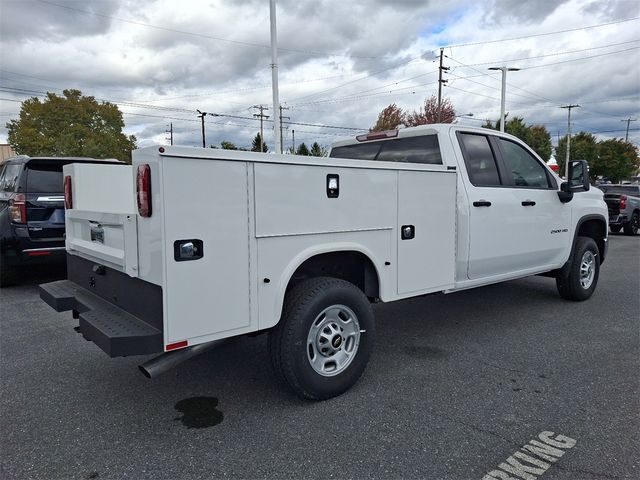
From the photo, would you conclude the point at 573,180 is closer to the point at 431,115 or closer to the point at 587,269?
the point at 587,269

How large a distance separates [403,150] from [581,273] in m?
3.22

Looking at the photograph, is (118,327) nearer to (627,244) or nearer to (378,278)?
(378,278)

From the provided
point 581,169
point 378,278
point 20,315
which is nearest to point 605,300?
point 581,169

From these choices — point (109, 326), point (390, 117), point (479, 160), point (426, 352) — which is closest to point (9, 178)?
point (109, 326)

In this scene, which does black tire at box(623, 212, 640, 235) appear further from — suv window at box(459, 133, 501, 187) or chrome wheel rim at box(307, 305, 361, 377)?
chrome wheel rim at box(307, 305, 361, 377)

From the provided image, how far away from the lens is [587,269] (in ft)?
21.1

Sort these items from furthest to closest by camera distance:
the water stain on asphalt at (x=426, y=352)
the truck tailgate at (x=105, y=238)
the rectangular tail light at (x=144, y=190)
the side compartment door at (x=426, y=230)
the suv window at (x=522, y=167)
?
1. the suv window at (x=522, y=167)
2. the water stain on asphalt at (x=426, y=352)
3. the side compartment door at (x=426, y=230)
4. the truck tailgate at (x=105, y=238)
5. the rectangular tail light at (x=144, y=190)

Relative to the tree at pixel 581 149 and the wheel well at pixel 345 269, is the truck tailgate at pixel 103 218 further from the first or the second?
the tree at pixel 581 149

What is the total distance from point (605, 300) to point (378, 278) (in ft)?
14.6

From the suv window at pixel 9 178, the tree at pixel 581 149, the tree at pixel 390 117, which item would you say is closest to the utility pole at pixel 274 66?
the suv window at pixel 9 178

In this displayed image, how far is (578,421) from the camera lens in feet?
10.4

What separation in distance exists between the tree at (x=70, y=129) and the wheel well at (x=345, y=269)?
45030mm

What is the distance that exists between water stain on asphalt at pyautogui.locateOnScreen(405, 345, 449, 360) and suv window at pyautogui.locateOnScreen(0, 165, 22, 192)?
581 centimetres

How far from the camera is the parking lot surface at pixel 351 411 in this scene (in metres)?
2.69
